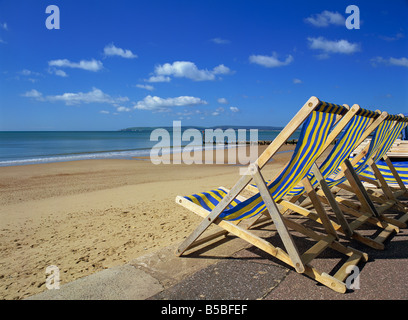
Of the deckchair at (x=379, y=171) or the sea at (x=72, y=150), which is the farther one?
the sea at (x=72, y=150)

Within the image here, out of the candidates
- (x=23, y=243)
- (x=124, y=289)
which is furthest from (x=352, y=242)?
(x=23, y=243)

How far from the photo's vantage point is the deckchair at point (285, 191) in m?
2.29

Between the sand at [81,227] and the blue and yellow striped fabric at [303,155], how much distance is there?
4.28 feet

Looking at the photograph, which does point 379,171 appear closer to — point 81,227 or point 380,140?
point 380,140

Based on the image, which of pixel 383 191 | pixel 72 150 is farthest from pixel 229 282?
pixel 72 150

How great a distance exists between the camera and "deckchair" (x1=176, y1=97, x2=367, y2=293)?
Result: 2.29 m

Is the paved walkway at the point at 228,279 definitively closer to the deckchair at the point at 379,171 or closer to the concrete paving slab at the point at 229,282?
the concrete paving slab at the point at 229,282

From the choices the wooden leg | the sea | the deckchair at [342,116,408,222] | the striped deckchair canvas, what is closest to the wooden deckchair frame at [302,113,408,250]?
the deckchair at [342,116,408,222]

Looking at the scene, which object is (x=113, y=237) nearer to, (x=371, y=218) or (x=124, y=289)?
(x=124, y=289)

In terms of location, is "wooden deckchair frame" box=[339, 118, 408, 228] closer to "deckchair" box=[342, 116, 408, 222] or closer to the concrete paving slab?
"deckchair" box=[342, 116, 408, 222]

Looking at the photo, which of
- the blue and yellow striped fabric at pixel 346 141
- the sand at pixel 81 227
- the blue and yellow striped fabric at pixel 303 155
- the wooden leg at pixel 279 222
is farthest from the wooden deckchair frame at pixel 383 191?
the sand at pixel 81 227

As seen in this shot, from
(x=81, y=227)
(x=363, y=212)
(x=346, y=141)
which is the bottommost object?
(x=81, y=227)

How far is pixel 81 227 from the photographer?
174 inches

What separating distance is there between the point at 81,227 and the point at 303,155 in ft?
10.9
